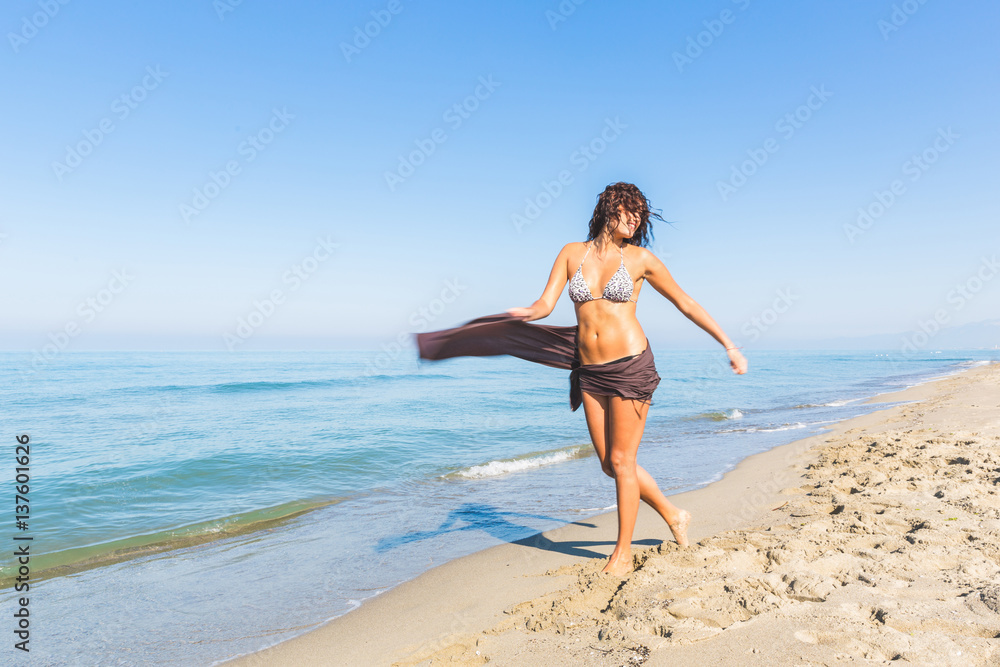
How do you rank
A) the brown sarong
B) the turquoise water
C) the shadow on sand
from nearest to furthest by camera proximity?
1. the brown sarong
2. the turquoise water
3. the shadow on sand

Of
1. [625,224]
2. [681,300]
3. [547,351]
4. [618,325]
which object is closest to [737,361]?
[681,300]

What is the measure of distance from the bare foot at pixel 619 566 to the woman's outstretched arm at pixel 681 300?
54.5 inches

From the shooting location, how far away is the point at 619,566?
345cm

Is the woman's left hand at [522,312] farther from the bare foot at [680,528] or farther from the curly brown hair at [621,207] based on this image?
the bare foot at [680,528]

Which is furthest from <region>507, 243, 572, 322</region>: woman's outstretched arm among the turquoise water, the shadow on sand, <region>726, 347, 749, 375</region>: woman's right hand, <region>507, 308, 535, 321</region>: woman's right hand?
the shadow on sand

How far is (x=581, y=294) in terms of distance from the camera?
338 centimetres

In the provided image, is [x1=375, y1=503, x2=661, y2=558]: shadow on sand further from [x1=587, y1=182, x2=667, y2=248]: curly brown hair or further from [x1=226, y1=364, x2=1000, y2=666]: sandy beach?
[x1=587, y1=182, x2=667, y2=248]: curly brown hair

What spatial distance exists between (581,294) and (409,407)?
14025 mm

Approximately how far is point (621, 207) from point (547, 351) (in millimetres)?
1094

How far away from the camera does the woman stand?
133 inches

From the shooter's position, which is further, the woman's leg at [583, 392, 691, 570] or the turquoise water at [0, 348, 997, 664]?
the turquoise water at [0, 348, 997, 664]

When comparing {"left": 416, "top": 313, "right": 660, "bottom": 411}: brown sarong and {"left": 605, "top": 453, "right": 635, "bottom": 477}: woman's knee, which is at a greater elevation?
{"left": 416, "top": 313, "right": 660, "bottom": 411}: brown sarong

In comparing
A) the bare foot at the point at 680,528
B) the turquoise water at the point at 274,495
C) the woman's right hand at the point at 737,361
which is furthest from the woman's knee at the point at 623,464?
the turquoise water at the point at 274,495

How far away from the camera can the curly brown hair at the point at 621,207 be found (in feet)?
11.2
